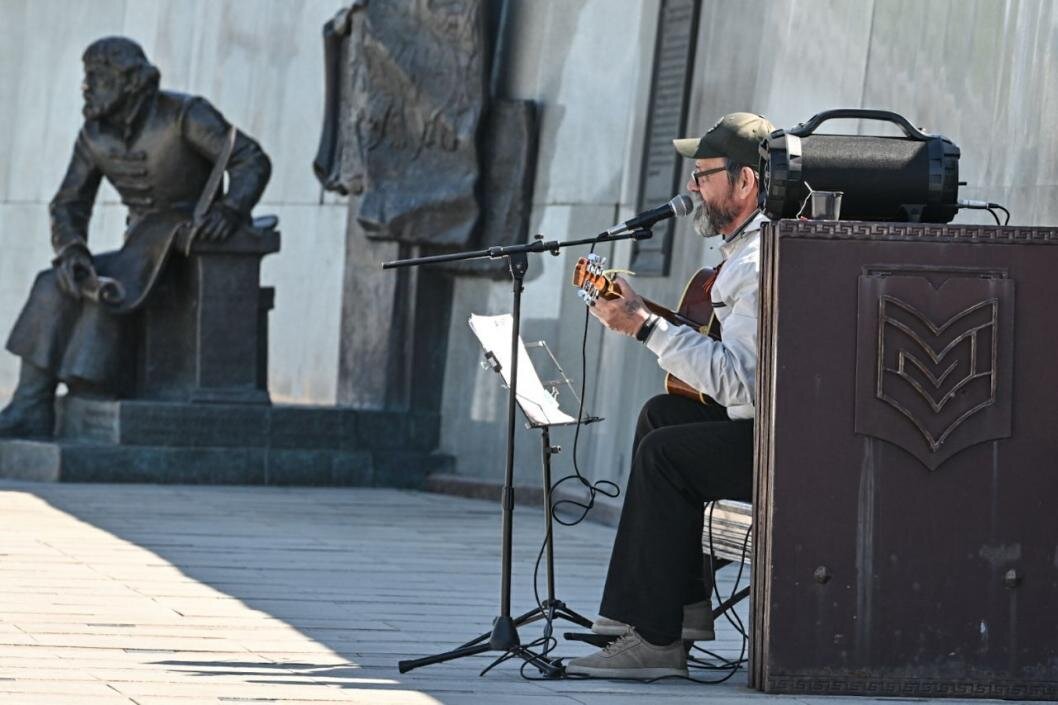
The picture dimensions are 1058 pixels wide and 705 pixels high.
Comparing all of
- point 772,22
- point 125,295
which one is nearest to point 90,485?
point 125,295

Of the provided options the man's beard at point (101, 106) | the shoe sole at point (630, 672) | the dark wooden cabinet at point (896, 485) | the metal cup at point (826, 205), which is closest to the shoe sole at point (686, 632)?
the shoe sole at point (630, 672)

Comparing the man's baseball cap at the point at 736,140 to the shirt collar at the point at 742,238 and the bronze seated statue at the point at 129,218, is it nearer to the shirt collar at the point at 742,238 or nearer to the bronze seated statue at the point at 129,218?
the shirt collar at the point at 742,238

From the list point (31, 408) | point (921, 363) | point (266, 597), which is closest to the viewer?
point (921, 363)

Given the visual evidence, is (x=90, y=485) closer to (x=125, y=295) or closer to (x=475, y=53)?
(x=125, y=295)

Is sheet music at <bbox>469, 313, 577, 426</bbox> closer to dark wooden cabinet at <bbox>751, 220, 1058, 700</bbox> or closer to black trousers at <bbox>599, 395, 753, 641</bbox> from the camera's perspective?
black trousers at <bbox>599, 395, 753, 641</bbox>

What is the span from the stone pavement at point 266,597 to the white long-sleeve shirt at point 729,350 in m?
0.67

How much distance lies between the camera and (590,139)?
10.7 meters

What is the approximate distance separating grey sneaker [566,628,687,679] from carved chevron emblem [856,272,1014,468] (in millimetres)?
713

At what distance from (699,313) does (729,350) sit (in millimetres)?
392

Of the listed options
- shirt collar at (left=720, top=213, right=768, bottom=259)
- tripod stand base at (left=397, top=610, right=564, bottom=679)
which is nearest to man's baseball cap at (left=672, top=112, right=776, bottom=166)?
shirt collar at (left=720, top=213, right=768, bottom=259)

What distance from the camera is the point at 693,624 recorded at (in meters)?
5.32

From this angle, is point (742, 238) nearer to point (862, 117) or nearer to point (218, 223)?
point (862, 117)

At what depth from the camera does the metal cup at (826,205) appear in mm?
4988

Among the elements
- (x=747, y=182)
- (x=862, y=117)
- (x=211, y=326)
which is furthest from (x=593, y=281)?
(x=211, y=326)
